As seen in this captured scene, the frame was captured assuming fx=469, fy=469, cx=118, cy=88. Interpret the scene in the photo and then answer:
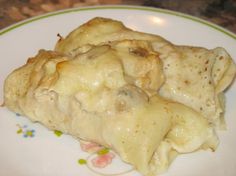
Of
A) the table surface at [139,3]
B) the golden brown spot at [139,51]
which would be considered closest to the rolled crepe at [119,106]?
the golden brown spot at [139,51]

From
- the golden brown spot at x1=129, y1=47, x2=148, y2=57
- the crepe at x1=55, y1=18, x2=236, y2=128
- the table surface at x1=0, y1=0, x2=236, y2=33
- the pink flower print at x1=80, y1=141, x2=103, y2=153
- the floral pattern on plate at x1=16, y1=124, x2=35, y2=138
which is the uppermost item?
the golden brown spot at x1=129, y1=47, x2=148, y2=57

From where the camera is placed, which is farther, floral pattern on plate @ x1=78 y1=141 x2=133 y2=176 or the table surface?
the table surface

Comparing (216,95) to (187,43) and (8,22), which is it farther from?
(8,22)

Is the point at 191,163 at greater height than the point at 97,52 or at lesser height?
lesser

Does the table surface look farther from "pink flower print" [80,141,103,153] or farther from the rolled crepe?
"pink flower print" [80,141,103,153]

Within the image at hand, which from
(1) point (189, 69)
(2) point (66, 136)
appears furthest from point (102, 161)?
(1) point (189, 69)

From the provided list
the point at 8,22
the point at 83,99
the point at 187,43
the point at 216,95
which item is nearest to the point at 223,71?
the point at 216,95

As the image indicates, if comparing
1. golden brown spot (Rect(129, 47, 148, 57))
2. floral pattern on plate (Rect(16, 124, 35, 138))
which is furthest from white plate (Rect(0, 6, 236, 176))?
golden brown spot (Rect(129, 47, 148, 57))
